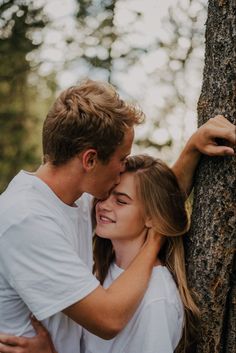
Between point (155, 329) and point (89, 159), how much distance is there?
1.00 meters

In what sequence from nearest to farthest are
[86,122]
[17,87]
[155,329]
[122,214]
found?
[155,329], [86,122], [122,214], [17,87]

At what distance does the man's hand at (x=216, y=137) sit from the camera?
2994 millimetres

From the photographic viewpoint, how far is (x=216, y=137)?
309 centimetres

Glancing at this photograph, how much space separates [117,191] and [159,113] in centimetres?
1058

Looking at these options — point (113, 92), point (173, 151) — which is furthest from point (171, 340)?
point (173, 151)

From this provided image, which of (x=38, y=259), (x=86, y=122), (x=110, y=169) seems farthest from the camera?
(x=110, y=169)

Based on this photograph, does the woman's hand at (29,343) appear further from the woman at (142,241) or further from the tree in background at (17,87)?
the tree in background at (17,87)

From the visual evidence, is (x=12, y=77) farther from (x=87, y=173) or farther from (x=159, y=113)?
(x=87, y=173)

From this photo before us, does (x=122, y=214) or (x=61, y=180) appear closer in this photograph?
(x=61, y=180)

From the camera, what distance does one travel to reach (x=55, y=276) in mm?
2779

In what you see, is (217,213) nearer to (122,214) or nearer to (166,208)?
(166,208)

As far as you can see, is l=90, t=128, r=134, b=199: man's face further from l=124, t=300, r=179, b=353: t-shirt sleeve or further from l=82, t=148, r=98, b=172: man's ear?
l=124, t=300, r=179, b=353: t-shirt sleeve

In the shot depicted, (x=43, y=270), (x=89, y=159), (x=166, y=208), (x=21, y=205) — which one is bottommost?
(x=43, y=270)

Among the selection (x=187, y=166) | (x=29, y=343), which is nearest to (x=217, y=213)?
(x=187, y=166)
